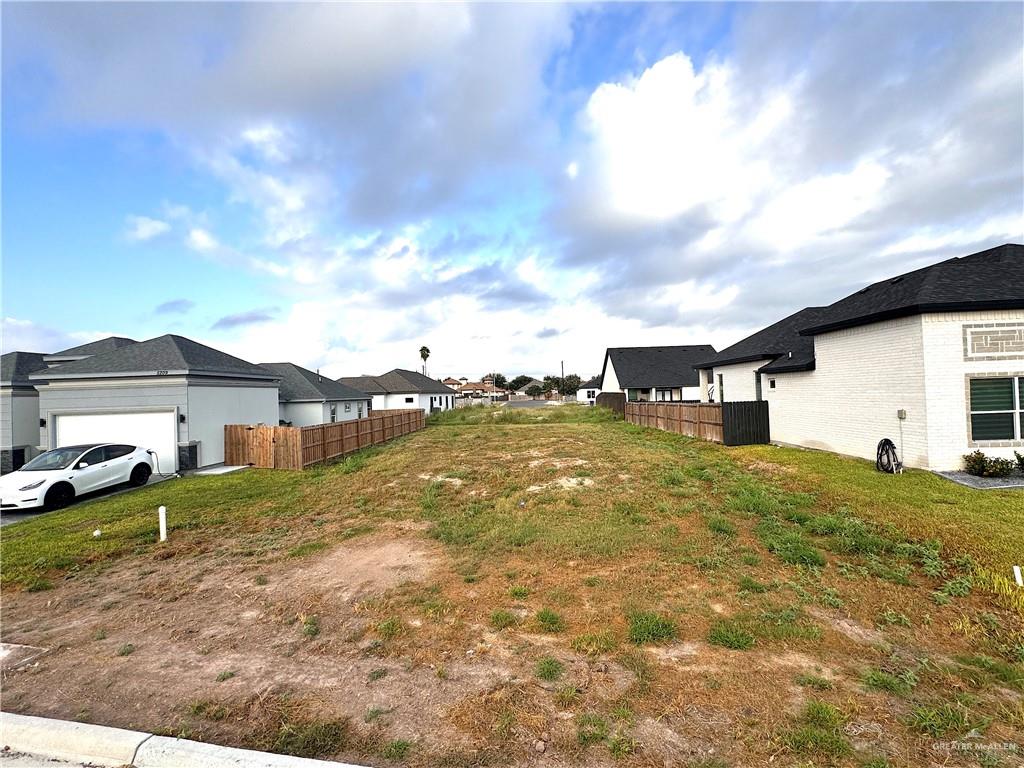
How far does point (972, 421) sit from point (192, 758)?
15.4m

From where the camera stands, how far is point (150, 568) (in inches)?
284

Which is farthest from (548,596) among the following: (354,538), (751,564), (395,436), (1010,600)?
(395,436)

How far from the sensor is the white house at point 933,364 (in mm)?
11070

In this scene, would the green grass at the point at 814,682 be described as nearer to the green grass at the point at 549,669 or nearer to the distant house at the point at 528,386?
the green grass at the point at 549,669

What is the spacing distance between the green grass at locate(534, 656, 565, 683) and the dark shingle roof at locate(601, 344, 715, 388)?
40342 mm

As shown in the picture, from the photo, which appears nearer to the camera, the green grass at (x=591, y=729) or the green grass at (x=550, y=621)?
the green grass at (x=591, y=729)

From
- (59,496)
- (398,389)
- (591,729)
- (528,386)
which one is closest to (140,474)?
(59,496)

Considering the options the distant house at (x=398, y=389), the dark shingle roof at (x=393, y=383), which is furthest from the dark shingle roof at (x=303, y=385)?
the dark shingle roof at (x=393, y=383)

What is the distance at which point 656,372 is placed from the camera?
4422 cm

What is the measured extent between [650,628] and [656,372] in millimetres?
41510

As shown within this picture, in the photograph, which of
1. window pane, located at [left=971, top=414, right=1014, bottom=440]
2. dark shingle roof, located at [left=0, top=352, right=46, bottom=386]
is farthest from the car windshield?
window pane, located at [left=971, top=414, right=1014, bottom=440]

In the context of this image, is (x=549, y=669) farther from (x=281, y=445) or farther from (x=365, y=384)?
(x=365, y=384)

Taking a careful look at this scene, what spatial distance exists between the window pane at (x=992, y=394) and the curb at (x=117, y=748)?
14832 millimetres

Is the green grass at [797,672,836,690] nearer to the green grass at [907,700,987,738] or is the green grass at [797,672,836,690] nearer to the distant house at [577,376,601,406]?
the green grass at [907,700,987,738]
